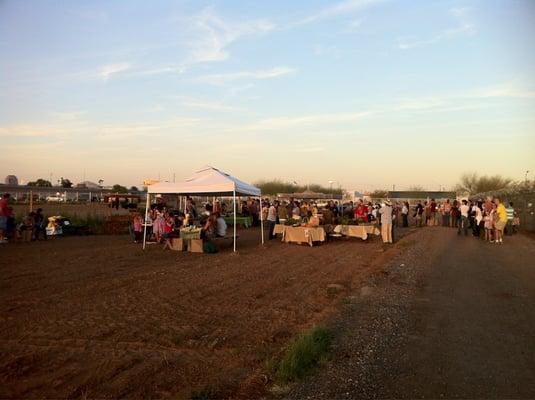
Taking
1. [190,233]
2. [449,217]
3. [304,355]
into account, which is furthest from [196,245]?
[449,217]

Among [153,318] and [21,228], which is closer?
[153,318]

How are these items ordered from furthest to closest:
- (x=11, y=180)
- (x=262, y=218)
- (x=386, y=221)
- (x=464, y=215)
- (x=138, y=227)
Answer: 1. (x=11, y=180)
2. (x=464, y=215)
3. (x=262, y=218)
4. (x=386, y=221)
5. (x=138, y=227)

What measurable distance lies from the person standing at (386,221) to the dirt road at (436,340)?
261 inches

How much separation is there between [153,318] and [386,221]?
12501 mm

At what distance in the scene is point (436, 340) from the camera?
5.93 m

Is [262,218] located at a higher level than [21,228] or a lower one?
higher

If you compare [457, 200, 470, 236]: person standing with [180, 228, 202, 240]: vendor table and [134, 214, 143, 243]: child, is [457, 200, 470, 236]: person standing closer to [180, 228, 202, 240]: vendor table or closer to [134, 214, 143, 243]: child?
[180, 228, 202, 240]: vendor table

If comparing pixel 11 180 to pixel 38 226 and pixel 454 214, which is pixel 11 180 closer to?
pixel 38 226

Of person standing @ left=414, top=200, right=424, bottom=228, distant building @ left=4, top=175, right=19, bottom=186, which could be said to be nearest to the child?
person standing @ left=414, top=200, right=424, bottom=228

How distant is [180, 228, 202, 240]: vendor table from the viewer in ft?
47.9

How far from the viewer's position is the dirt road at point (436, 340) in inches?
177

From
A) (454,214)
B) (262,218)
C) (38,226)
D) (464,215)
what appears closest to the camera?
(38,226)

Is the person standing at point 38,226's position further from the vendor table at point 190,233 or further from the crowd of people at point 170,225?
the vendor table at point 190,233

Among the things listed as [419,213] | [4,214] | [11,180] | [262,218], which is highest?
[11,180]
